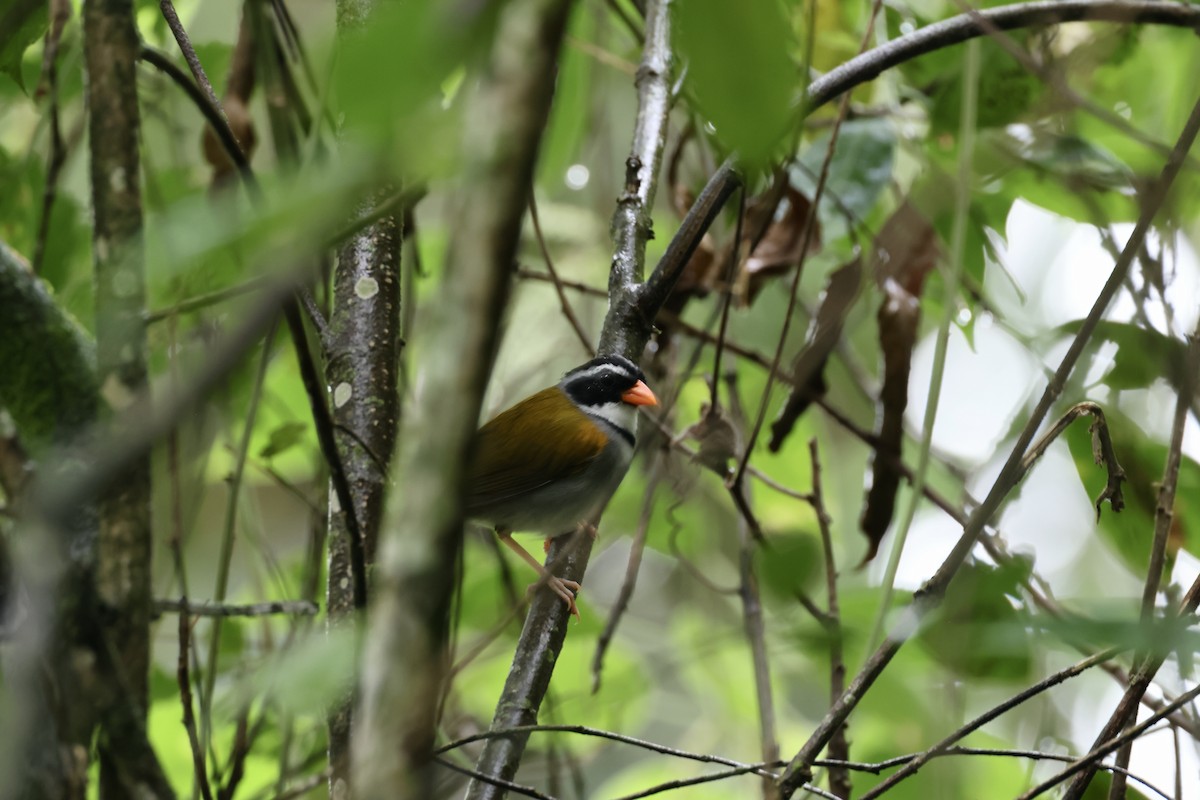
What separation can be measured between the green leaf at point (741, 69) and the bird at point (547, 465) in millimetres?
2438

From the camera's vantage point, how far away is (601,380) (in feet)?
9.18

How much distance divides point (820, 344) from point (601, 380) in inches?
25.5

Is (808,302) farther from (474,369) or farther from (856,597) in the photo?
(474,369)

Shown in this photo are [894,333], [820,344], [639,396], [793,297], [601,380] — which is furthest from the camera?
[639,396]

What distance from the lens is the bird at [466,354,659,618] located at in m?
3.16

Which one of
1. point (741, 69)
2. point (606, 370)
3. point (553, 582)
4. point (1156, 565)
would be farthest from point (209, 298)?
point (606, 370)

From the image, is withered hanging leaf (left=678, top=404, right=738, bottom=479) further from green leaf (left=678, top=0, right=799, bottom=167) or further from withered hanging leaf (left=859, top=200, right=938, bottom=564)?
green leaf (left=678, top=0, right=799, bottom=167)

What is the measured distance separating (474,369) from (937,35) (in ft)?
5.81

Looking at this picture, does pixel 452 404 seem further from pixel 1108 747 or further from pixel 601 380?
pixel 601 380

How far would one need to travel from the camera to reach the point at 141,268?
0.72m

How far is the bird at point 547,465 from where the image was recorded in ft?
10.4

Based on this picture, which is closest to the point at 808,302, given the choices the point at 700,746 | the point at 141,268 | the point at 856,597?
the point at 856,597

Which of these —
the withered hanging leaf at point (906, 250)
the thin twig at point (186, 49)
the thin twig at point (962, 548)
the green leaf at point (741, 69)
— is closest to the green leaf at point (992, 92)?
the withered hanging leaf at point (906, 250)

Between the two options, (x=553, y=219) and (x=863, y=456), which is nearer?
(x=553, y=219)
